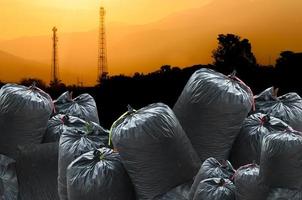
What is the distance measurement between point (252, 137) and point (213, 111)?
0.88 feet

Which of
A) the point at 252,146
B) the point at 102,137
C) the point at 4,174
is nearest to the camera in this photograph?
the point at 252,146

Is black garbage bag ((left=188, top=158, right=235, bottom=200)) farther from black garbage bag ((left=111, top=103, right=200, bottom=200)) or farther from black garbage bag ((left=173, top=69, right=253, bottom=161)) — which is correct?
black garbage bag ((left=173, top=69, right=253, bottom=161))

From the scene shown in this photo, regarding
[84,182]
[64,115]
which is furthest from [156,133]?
[64,115]

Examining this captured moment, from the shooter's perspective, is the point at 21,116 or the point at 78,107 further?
the point at 78,107

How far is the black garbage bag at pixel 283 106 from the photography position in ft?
11.0

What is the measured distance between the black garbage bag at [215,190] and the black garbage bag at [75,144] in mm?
978

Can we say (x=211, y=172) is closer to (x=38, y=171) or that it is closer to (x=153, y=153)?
(x=153, y=153)

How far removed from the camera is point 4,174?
3672mm

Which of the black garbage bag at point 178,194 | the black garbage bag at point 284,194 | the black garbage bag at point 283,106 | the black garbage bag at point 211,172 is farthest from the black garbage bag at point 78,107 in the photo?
the black garbage bag at point 284,194

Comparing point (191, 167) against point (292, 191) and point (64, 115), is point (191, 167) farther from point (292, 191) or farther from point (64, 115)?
point (64, 115)

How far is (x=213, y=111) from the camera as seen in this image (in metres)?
3.00

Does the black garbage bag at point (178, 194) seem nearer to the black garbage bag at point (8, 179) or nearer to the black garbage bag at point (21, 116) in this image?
the black garbage bag at point (21, 116)

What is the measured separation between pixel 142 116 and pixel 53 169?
3.73ft

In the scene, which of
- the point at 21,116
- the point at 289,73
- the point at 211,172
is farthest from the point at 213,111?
the point at 289,73
